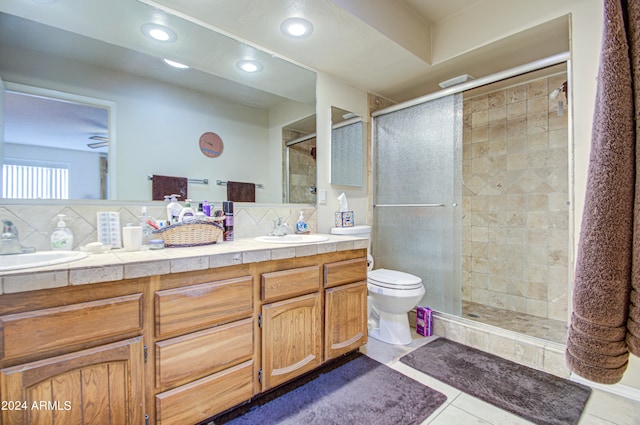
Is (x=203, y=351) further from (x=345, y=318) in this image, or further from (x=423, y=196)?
(x=423, y=196)

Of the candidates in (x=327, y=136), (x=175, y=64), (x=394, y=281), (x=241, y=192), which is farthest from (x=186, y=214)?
(x=394, y=281)

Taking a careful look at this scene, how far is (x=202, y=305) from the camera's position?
1.27m

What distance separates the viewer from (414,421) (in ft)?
4.63

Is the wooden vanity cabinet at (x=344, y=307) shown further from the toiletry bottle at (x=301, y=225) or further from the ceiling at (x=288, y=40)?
the ceiling at (x=288, y=40)

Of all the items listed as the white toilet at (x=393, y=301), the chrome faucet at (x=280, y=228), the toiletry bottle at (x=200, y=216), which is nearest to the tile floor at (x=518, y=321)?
the white toilet at (x=393, y=301)

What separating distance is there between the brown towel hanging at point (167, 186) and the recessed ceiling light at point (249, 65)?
35.7 inches

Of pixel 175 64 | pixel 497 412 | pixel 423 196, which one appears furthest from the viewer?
pixel 423 196

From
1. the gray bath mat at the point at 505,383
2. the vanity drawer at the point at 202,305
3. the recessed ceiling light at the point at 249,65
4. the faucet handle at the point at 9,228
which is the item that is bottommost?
the gray bath mat at the point at 505,383

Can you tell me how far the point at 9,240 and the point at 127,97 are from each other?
88cm

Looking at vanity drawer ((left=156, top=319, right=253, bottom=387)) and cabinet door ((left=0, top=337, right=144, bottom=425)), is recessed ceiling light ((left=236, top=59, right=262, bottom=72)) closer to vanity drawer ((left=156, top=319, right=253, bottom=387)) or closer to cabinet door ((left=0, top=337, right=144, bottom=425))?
vanity drawer ((left=156, top=319, right=253, bottom=387))

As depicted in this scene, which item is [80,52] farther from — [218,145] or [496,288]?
[496,288]

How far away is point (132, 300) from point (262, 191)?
1187 mm

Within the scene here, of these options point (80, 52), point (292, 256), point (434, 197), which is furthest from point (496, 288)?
point (80, 52)

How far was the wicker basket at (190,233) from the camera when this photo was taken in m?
1.51
